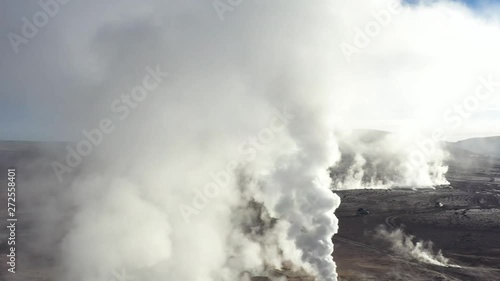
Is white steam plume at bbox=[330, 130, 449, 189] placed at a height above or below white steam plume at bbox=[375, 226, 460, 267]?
above

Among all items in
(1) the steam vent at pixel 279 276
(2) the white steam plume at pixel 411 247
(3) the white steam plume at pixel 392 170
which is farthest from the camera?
(3) the white steam plume at pixel 392 170

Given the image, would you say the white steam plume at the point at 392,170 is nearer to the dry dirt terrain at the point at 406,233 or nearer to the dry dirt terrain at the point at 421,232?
the dry dirt terrain at the point at 421,232

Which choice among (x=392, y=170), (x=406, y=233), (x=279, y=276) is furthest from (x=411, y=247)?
(x=392, y=170)

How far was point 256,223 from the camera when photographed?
46938 millimetres

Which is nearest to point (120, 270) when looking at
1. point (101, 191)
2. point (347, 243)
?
point (101, 191)

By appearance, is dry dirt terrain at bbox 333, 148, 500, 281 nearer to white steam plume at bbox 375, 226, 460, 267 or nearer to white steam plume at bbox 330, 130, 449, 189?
white steam plume at bbox 375, 226, 460, 267

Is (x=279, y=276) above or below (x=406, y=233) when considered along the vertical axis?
below

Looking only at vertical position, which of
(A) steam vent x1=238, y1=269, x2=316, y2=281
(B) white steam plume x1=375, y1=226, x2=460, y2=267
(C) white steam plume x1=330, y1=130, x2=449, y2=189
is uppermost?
(C) white steam plume x1=330, y1=130, x2=449, y2=189

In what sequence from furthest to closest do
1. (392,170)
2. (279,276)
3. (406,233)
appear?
(392,170)
(406,233)
(279,276)

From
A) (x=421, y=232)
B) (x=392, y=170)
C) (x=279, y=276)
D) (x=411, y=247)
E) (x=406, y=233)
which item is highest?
(x=392, y=170)

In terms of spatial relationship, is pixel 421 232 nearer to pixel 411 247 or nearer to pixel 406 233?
pixel 406 233

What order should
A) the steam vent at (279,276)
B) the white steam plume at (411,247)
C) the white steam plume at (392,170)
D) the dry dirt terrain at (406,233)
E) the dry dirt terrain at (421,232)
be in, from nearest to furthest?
the steam vent at (279,276)
the dry dirt terrain at (406,233)
the dry dirt terrain at (421,232)
the white steam plume at (411,247)
the white steam plume at (392,170)

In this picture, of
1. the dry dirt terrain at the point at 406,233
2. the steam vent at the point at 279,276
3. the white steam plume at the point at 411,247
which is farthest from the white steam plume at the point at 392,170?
the steam vent at the point at 279,276

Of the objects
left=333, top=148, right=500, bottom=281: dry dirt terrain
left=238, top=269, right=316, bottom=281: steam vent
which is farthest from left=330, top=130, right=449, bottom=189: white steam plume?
left=238, top=269, right=316, bottom=281: steam vent
